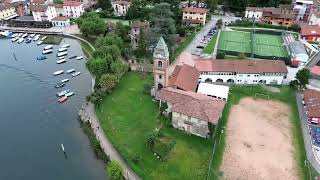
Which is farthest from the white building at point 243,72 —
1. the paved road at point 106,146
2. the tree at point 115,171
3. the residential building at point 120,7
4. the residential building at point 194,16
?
the residential building at point 120,7

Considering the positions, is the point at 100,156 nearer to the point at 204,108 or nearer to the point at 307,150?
the point at 204,108

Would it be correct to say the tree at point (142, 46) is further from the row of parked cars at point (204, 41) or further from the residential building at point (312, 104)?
the residential building at point (312, 104)

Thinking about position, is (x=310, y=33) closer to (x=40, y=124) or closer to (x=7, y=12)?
(x=40, y=124)

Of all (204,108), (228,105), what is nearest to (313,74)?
(228,105)

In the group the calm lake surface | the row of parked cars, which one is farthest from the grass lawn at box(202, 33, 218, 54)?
the calm lake surface

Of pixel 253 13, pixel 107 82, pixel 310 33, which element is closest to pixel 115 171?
pixel 107 82
